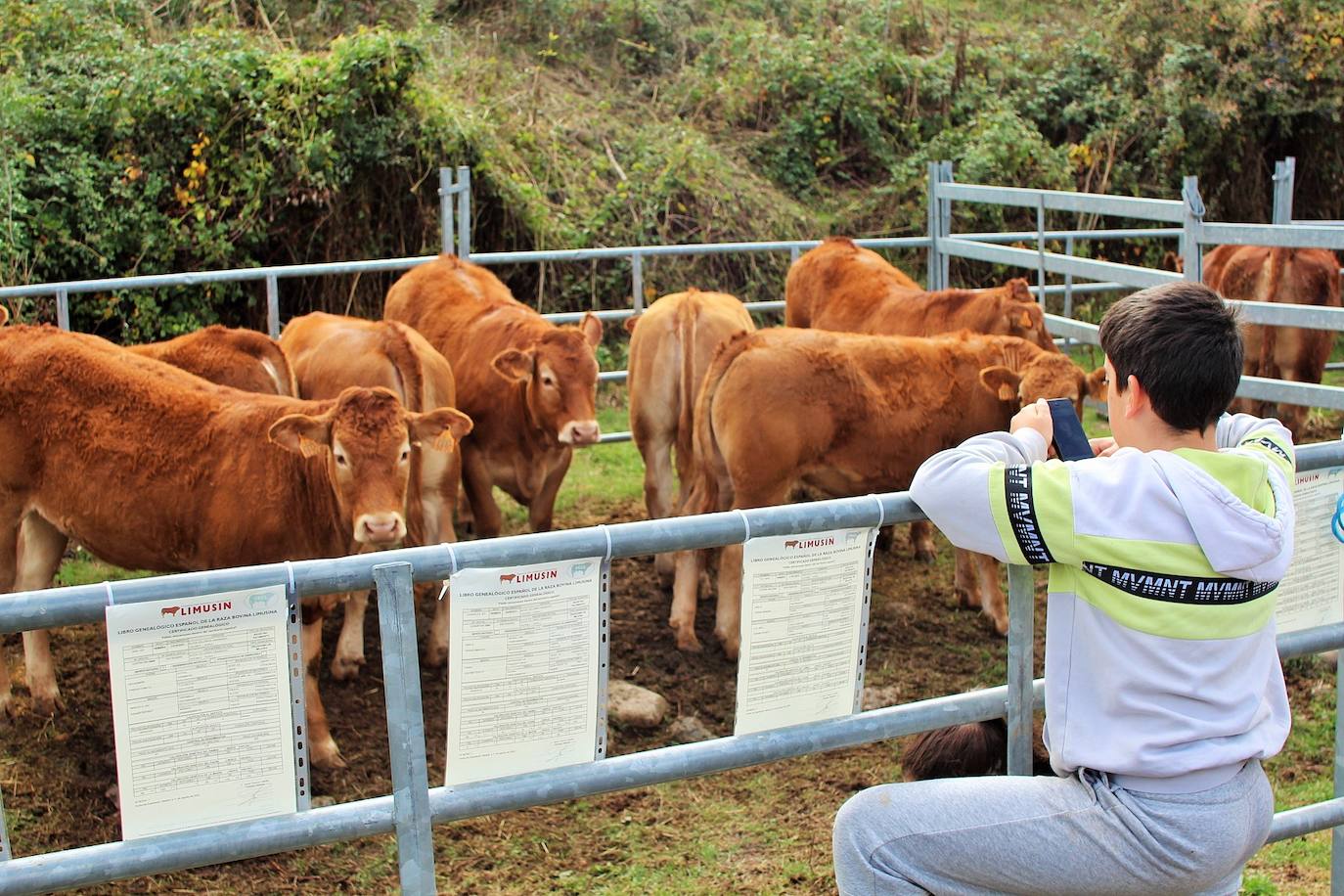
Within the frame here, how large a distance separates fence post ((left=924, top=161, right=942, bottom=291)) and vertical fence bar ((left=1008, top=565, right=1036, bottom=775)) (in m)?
8.26

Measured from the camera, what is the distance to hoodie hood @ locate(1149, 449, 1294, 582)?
2.26m

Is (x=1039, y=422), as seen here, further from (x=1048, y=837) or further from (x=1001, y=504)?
(x=1048, y=837)

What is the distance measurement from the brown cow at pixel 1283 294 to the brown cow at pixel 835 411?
3.27 m

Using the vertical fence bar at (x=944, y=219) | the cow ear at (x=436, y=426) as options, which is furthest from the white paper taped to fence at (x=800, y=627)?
the vertical fence bar at (x=944, y=219)

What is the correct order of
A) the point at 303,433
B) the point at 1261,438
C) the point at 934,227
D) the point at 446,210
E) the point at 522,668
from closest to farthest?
the point at 522,668 < the point at 1261,438 < the point at 303,433 < the point at 446,210 < the point at 934,227

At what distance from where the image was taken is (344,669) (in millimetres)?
6262

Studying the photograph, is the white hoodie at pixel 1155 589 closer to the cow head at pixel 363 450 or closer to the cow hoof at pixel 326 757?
the cow head at pixel 363 450

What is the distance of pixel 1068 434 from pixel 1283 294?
7.72 metres

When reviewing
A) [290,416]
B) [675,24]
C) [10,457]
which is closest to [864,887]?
[290,416]

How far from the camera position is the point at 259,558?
5.63m

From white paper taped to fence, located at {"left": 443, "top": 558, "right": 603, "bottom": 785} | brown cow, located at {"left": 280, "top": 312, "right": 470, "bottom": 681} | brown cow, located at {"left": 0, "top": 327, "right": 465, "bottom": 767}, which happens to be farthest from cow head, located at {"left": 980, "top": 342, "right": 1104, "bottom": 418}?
white paper taped to fence, located at {"left": 443, "top": 558, "right": 603, "bottom": 785}

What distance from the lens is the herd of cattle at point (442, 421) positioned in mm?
5648

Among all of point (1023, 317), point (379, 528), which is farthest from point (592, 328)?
point (379, 528)

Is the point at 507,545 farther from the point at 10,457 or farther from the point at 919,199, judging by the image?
the point at 919,199
